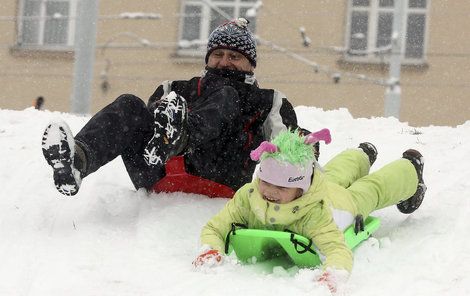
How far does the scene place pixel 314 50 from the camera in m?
11.0

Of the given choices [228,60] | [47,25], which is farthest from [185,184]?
[47,25]

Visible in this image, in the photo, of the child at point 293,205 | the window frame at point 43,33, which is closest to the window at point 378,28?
the window frame at point 43,33

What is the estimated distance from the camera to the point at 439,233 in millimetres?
3057

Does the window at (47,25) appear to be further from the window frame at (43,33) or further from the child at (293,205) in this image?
the child at (293,205)

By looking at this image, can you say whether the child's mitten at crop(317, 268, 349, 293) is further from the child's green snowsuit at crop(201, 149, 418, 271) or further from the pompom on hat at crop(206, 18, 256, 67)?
the pompom on hat at crop(206, 18, 256, 67)

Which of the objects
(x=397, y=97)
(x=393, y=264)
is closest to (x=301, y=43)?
(x=397, y=97)

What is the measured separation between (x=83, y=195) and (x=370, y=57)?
27.6ft

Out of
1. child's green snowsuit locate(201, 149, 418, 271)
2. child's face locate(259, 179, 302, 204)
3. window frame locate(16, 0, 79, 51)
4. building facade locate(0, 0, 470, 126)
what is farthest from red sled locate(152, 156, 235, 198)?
window frame locate(16, 0, 79, 51)

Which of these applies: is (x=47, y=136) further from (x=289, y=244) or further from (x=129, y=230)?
(x=289, y=244)

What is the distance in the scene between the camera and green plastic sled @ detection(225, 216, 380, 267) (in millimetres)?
2670

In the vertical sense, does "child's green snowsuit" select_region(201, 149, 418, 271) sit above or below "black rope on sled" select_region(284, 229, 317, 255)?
above

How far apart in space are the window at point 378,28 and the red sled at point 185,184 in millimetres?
8114

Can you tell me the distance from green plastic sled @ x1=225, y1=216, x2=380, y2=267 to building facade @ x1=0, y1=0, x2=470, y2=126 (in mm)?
7858

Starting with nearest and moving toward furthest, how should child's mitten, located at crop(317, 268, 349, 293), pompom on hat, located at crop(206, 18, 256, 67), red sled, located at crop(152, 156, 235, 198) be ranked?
child's mitten, located at crop(317, 268, 349, 293)
red sled, located at crop(152, 156, 235, 198)
pompom on hat, located at crop(206, 18, 256, 67)
